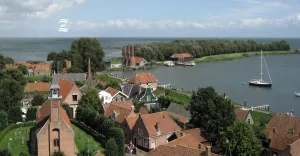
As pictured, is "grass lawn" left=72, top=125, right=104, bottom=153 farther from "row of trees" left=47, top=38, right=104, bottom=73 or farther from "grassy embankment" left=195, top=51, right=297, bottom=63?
"grassy embankment" left=195, top=51, right=297, bottom=63

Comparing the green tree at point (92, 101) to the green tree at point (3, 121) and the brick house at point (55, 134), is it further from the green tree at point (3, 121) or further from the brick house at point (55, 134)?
the brick house at point (55, 134)

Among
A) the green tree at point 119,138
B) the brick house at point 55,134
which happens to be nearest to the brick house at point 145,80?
the green tree at point 119,138

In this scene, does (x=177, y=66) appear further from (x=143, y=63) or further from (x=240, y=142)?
(x=240, y=142)

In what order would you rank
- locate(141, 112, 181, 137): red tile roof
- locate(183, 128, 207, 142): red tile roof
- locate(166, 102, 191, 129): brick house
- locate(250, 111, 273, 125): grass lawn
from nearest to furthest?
locate(183, 128, 207, 142): red tile roof → locate(141, 112, 181, 137): red tile roof → locate(166, 102, 191, 129): brick house → locate(250, 111, 273, 125): grass lawn

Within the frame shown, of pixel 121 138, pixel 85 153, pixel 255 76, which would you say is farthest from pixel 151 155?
pixel 255 76

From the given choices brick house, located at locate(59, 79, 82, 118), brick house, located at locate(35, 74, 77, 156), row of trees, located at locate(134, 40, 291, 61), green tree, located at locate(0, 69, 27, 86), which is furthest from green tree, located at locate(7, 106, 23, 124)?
row of trees, located at locate(134, 40, 291, 61)
